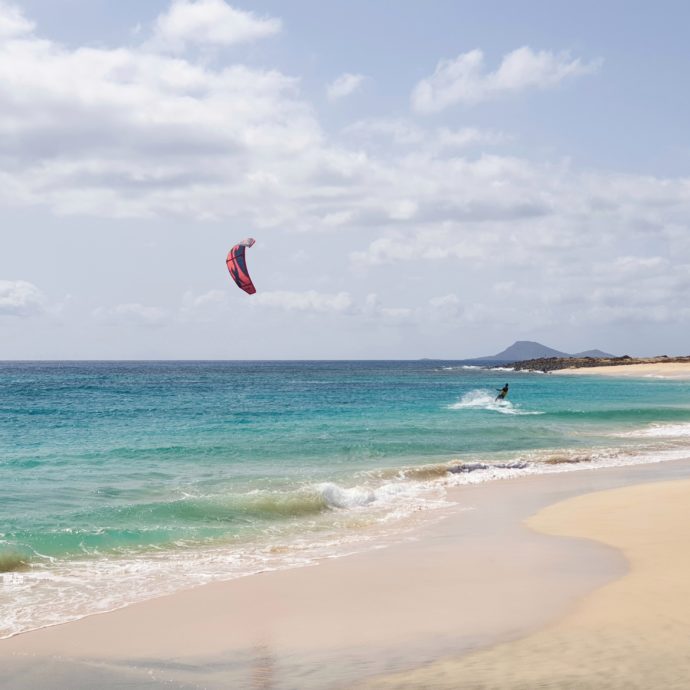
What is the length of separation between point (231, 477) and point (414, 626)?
490 inches

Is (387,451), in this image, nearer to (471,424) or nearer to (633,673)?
(471,424)

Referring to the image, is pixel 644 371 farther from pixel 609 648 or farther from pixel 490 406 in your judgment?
pixel 609 648

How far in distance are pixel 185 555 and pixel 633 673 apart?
772 cm

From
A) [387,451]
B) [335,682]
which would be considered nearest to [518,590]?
[335,682]

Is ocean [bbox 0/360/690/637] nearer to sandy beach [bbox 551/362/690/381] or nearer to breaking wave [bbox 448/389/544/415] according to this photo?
breaking wave [bbox 448/389/544/415]

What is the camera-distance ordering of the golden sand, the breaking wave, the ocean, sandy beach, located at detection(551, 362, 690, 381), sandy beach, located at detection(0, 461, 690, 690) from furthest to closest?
sandy beach, located at detection(551, 362, 690, 381)
the breaking wave
the ocean
sandy beach, located at detection(0, 461, 690, 690)
the golden sand

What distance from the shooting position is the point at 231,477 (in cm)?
1952

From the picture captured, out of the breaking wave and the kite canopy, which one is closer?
the kite canopy

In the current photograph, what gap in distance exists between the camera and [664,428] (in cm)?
3303

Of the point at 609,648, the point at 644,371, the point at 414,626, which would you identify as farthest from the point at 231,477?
the point at 644,371

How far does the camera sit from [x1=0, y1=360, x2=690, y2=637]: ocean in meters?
11.0

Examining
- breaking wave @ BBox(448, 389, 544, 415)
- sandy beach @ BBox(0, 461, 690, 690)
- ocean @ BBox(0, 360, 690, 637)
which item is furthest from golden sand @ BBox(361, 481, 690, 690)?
breaking wave @ BBox(448, 389, 544, 415)

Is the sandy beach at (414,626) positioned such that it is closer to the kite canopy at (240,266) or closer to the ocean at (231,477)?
the ocean at (231,477)

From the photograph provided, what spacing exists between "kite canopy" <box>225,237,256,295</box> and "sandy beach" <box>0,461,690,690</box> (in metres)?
15.5
